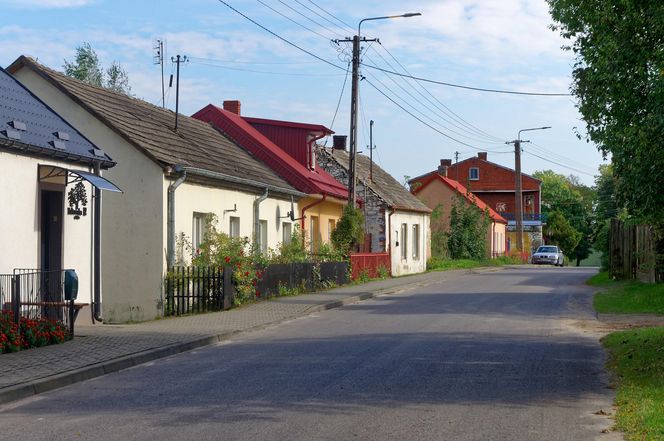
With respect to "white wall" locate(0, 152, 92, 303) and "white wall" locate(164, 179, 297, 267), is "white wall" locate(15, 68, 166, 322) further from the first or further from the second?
"white wall" locate(0, 152, 92, 303)

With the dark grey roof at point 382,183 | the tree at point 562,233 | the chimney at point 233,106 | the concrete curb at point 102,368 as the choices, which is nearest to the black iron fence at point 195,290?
the concrete curb at point 102,368

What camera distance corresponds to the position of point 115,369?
11.7m

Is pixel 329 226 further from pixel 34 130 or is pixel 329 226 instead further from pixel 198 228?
pixel 34 130

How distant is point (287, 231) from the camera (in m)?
30.9

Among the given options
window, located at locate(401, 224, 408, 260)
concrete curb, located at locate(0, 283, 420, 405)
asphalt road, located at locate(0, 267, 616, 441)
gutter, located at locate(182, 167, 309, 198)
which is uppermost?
gutter, located at locate(182, 167, 309, 198)

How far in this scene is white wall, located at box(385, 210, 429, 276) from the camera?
42.2 meters

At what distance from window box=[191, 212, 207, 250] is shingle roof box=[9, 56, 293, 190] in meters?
1.23

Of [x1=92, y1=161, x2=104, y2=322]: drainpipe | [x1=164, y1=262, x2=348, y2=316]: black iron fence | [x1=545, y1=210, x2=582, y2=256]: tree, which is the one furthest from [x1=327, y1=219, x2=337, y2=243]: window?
[x1=545, y1=210, x2=582, y2=256]: tree

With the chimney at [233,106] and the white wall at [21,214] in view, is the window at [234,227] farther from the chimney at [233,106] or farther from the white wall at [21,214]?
the chimney at [233,106]

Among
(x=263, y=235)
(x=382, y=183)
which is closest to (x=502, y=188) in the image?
(x=382, y=183)

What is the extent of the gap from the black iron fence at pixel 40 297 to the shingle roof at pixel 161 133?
575cm

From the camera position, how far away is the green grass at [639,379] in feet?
25.3

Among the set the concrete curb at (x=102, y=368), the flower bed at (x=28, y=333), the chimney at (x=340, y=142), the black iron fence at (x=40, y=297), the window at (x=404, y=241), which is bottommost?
the concrete curb at (x=102, y=368)

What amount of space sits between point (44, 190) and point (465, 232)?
42437mm
